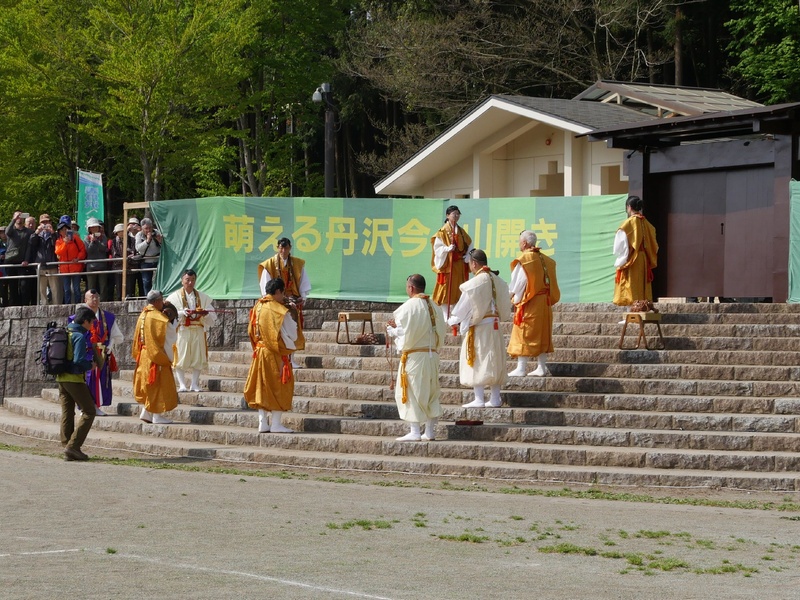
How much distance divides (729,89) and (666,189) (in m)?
19.0

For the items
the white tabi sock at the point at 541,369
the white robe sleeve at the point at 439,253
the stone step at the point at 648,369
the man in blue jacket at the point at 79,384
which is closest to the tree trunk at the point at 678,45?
the white robe sleeve at the point at 439,253

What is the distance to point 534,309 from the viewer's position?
51.5 ft

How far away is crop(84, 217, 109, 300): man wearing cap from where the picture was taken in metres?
22.7

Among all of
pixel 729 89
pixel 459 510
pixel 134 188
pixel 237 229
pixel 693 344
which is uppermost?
pixel 729 89

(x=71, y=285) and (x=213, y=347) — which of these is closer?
(x=213, y=347)

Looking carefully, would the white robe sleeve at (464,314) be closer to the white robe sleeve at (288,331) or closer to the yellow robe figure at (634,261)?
the white robe sleeve at (288,331)

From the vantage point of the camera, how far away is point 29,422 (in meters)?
18.0

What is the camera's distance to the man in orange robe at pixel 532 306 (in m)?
15.6

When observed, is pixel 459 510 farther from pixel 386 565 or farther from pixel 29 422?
pixel 29 422

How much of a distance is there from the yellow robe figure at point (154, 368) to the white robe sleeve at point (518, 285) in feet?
14.5

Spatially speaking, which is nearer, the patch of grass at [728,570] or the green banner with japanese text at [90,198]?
the patch of grass at [728,570]


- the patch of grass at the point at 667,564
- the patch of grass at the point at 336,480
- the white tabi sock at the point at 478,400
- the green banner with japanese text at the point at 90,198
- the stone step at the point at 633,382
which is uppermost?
the green banner with japanese text at the point at 90,198

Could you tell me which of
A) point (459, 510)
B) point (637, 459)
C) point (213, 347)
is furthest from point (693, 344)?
point (213, 347)

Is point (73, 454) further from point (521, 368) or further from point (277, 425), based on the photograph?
point (521, 368)
